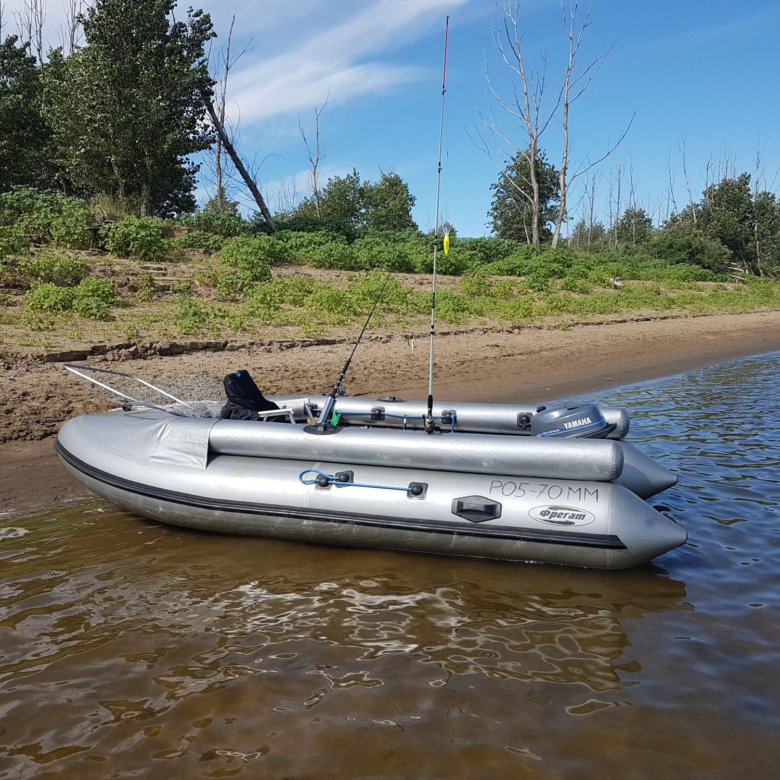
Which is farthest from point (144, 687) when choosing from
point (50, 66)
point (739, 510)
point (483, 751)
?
point (50, 66)

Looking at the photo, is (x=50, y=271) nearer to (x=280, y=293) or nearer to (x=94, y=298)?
(x=94, y=298)

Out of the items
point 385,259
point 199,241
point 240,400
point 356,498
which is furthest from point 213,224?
point 356,498

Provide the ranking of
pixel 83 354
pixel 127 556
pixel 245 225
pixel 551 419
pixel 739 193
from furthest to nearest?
1. pixel 739 193
2. pixel 245 225
3. pixel 83 354
4. pixel 551 419
5. pixel 127 556

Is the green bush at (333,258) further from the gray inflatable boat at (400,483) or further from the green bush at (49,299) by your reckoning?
the gray inflatable boat at (400,483)

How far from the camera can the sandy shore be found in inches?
248

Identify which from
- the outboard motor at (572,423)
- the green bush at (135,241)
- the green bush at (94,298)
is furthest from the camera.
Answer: the green bush at (135,241)

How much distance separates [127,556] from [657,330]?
13.5 m

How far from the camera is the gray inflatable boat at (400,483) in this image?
13.8 ft

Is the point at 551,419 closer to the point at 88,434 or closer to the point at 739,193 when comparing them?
the point at 88,434

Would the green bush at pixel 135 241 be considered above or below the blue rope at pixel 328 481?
above

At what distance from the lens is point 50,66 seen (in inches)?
830

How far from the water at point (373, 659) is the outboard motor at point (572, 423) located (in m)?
0.90

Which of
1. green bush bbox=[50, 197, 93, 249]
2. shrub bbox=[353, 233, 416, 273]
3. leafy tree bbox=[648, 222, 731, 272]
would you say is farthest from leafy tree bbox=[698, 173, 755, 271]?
green bush bbox=[50, 197, 93, 249]

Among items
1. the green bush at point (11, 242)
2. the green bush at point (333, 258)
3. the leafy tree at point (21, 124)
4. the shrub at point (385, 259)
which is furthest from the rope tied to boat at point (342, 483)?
the leafy tree at point (21, 124)
